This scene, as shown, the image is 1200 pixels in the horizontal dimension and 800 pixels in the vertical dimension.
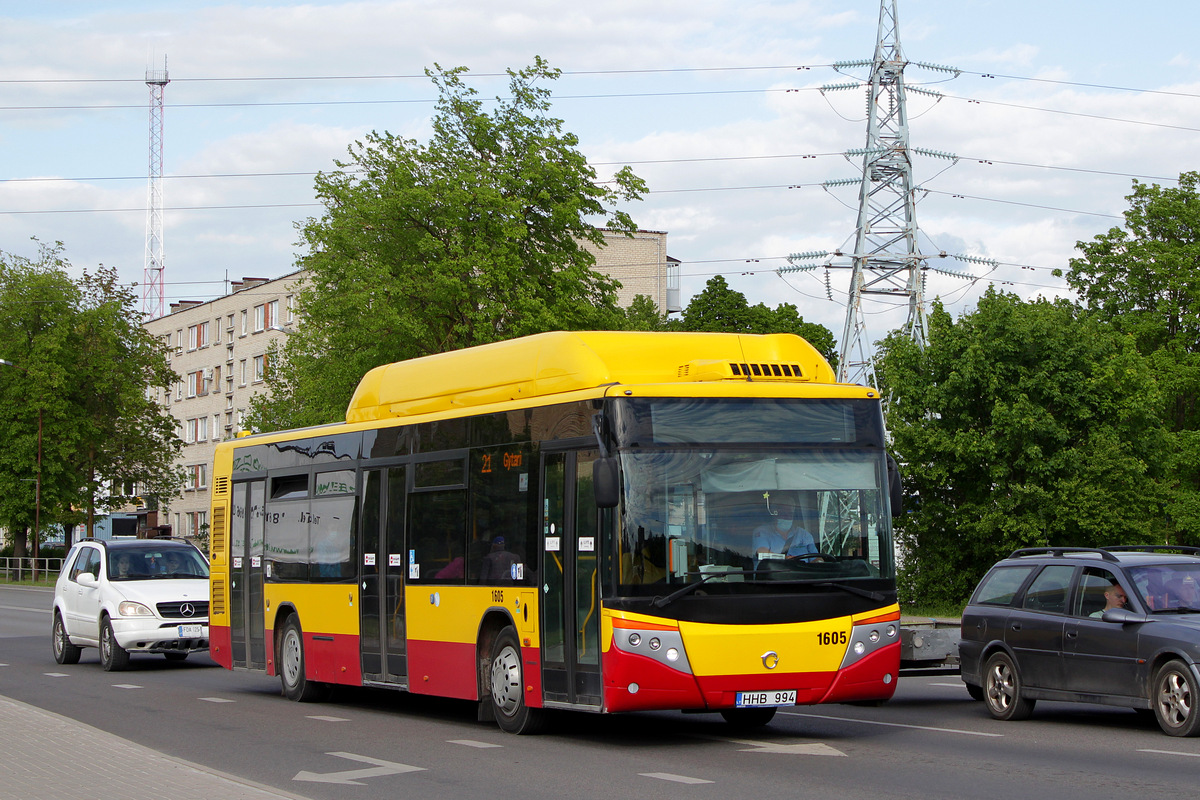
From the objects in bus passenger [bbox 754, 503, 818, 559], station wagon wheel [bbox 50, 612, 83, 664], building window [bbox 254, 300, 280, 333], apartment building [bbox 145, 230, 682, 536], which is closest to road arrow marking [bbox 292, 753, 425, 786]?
bus passenger [bbox 754, 503, 818, 559]

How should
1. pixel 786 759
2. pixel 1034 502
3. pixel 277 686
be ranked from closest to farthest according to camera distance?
pixel 786 759
pixel 277 686
pixel 1034 502

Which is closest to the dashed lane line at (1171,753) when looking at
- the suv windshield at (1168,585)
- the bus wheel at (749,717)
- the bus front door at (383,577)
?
the suv windshield at (1168,585)

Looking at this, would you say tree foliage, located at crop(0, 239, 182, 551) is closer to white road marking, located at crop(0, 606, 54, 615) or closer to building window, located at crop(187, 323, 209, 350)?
white road marking, located at crop(0, 606, 54, 615)

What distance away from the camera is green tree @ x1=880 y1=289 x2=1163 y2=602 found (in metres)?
36.7

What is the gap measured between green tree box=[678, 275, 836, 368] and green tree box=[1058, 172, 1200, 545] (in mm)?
Answer: 21606

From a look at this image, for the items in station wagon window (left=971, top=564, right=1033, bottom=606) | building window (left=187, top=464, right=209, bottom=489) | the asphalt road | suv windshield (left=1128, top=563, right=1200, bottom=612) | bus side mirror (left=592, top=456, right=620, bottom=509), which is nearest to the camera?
the asphalt road

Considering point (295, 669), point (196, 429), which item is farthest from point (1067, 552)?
point (196, 429)

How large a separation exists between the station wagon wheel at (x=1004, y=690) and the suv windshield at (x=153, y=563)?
1291 cm

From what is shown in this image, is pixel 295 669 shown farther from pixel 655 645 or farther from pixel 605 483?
pixel 605 483

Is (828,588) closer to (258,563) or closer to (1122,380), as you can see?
(258,563)

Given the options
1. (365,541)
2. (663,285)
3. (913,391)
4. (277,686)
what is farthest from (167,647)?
(663,285)

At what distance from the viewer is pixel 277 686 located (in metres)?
19.3

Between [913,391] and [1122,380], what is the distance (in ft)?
18.1

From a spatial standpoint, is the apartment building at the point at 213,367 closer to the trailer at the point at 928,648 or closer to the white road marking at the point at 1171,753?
the trailer at the point at 928,648
